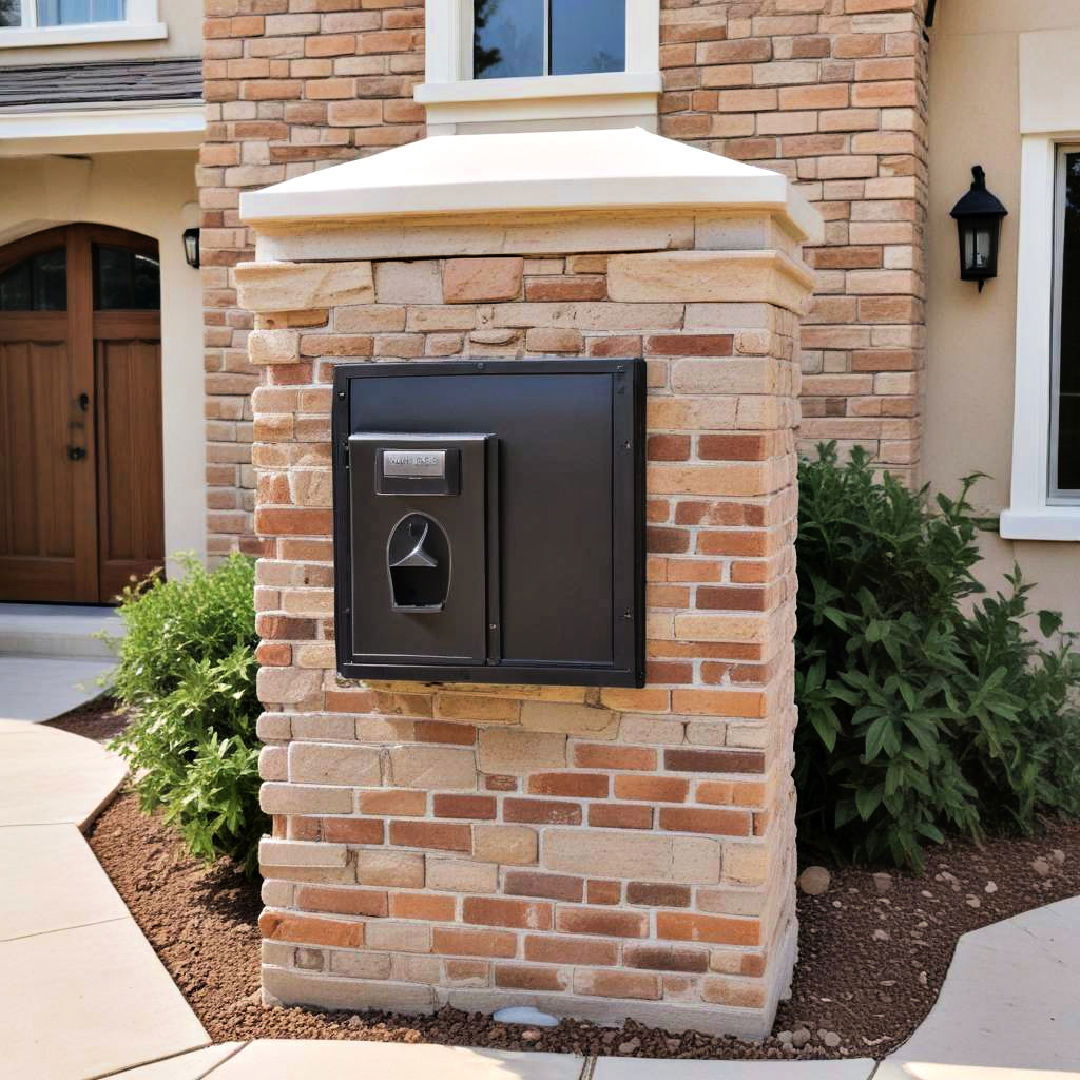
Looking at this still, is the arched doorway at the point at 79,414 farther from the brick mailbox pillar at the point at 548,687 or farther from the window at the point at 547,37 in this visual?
the brick mailbox pillar at the point at 548,687

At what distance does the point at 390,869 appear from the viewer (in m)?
3.21

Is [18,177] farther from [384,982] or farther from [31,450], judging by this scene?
[384,982]

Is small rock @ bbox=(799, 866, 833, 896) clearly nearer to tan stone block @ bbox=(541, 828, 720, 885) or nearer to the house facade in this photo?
the house facade

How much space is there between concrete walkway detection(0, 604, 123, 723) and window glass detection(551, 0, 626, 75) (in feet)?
12.1

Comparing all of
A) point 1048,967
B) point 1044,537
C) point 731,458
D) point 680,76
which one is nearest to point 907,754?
point 1048,967

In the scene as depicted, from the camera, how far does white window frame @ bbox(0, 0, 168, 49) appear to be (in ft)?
26.8

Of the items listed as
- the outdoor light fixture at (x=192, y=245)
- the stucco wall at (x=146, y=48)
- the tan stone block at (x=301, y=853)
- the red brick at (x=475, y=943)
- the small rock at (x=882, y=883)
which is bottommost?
the small rock at (x=882, y=883)

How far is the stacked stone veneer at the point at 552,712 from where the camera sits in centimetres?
298

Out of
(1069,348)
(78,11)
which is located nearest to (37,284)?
(78,11)

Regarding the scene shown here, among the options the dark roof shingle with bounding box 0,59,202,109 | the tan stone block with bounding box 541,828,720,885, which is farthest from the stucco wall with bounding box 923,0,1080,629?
the tan stone block with bounding box 541,828,720,885

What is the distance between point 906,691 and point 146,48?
20.8 feet

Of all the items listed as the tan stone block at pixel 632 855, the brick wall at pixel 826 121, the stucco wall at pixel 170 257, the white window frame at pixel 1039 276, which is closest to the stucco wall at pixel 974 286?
the white window frame at pixel 1039 276

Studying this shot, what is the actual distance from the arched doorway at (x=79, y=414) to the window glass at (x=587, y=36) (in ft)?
11.0

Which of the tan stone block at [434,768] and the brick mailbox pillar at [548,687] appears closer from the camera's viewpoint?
the brick mailbox pillar at [548,687]
